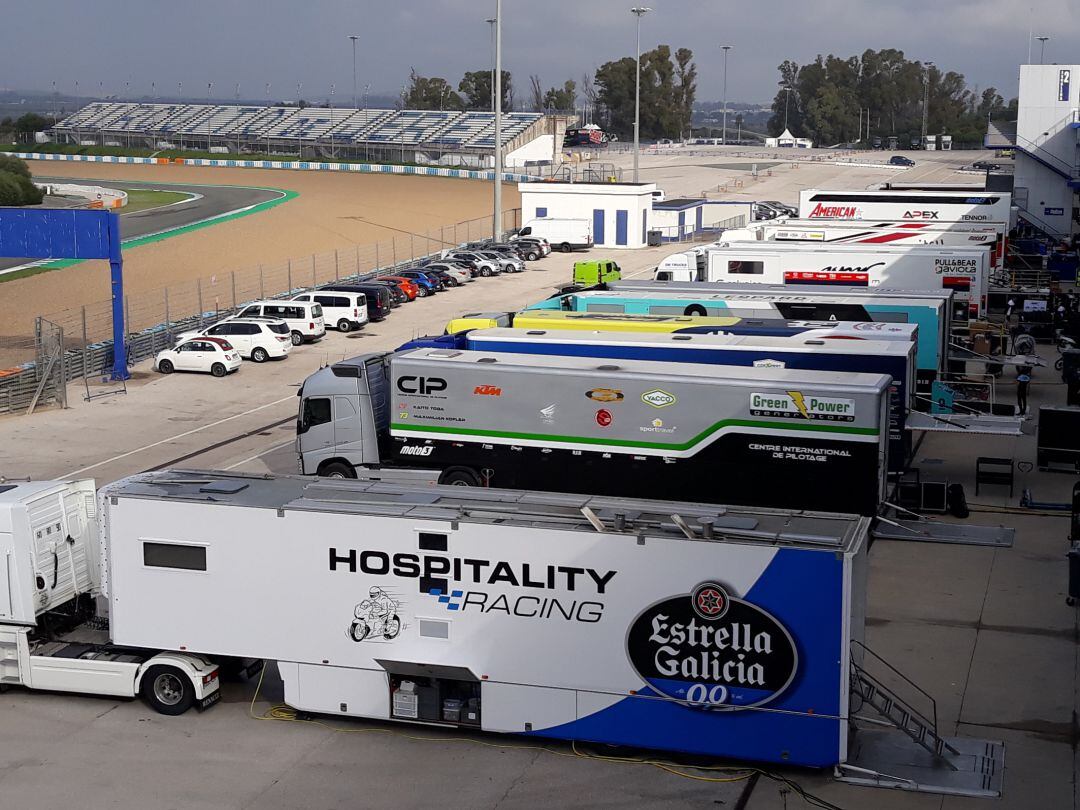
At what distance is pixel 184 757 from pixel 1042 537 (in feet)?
47.1

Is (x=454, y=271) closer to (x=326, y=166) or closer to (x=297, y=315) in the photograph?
(x=297, y=315)

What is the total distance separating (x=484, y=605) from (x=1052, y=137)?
68215 millimetres

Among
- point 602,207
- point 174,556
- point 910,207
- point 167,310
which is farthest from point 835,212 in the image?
point 174,556

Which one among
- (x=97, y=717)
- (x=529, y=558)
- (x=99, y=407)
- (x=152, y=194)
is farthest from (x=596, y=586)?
(x=152, y=194)

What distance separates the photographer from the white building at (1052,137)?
71.8 metres

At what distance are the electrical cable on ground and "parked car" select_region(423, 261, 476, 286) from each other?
42.4 metres

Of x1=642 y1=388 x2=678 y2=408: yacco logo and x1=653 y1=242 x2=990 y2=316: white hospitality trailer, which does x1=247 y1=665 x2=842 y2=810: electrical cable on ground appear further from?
x1=653 y1=242 x2=990 y2=316: white hospitality trailer

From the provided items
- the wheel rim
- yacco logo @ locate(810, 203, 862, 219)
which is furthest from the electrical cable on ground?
yacco logo @ locate(810, 203, 862, 219)

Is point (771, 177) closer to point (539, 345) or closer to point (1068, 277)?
point (1068, 277)

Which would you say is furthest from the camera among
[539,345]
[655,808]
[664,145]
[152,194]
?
[664,145]

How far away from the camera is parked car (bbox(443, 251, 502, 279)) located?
59156 mm

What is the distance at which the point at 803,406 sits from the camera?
65.0ft

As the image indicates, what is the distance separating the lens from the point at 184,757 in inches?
516

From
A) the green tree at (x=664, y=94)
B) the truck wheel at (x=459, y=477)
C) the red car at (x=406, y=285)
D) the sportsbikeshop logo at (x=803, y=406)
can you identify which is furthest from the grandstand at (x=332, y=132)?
the sportsbikeshop logo at (x=803, y=406)
